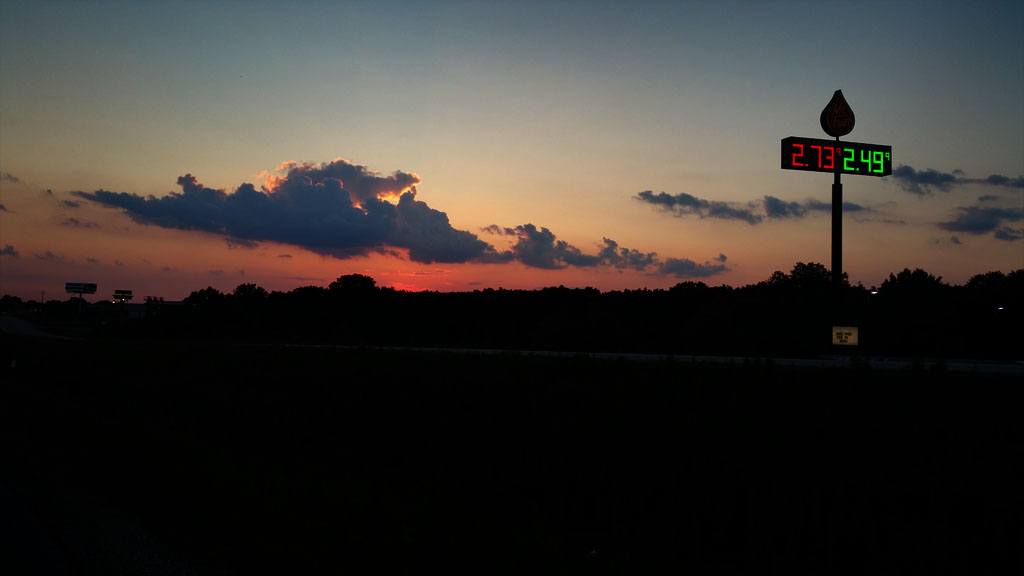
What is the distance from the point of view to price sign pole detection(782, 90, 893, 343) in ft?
101

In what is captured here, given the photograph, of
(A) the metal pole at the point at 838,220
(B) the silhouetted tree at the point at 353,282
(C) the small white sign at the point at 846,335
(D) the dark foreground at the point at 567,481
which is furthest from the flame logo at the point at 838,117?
(B) the silhouetted tree at the point at 353,282

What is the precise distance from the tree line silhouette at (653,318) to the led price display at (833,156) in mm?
6084

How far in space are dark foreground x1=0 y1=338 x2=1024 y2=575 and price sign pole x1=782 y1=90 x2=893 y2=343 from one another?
759 inches

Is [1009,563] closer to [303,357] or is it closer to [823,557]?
[823,557]

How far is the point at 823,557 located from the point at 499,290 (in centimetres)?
5476

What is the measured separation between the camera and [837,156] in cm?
3105

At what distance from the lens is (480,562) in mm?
8109

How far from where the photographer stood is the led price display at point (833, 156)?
3081 cm

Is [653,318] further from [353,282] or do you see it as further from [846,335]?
[353,282]

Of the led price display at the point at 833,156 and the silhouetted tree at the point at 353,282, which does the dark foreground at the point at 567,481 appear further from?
the silhouetted tree at the point at 353,282

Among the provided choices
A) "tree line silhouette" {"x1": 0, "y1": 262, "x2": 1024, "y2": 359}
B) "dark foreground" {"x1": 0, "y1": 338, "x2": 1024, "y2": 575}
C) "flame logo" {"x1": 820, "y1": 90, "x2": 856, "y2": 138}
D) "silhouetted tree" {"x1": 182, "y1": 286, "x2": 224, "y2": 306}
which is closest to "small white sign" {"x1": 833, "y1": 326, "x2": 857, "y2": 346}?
"tree line silhouette" {"x1": 0, "y1": 262, "x2": 1024, "y2": 359}

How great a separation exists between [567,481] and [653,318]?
1568 inches

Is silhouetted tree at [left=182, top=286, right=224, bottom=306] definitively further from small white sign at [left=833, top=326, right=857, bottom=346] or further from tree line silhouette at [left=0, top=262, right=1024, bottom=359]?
small white sign at [left=833, top=326, right=857, bottom=346]

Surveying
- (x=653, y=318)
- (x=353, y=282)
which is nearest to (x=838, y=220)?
(x=653, y=318)
